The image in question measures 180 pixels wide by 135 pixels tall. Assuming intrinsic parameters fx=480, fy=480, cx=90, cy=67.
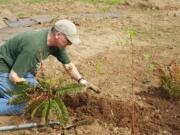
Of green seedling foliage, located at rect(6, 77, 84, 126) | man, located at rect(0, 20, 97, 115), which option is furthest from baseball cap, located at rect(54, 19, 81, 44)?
green seedling foliage, located at rect(6, 77, 84, 126)

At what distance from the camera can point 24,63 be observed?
17.6ft

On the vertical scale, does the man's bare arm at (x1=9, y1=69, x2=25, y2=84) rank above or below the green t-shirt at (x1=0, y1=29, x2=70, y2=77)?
below

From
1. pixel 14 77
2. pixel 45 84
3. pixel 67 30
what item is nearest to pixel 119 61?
pixel 67 30

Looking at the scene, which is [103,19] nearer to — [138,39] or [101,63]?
[138,39]

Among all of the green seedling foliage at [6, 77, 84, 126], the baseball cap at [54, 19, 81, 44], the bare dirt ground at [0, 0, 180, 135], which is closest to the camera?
the green seedling foliage at [6, 77, 84, 126]

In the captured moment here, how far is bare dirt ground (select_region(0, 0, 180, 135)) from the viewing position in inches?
222

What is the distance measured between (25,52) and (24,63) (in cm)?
13

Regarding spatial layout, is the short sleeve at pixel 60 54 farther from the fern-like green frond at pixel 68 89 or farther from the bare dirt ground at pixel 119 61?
the fern-like green frond at pixel 68 89

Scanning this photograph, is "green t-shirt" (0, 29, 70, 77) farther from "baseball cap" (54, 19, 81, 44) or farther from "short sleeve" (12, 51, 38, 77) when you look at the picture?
"baseball cap" (54, 19, 81, 44)

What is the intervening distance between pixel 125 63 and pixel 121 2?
4781 mm

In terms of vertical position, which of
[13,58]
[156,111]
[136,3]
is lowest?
[136,3]

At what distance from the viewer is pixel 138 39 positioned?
29.6ft

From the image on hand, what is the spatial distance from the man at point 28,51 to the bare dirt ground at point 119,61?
1.48ft

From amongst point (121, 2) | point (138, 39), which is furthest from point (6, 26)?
point (121, 2)
